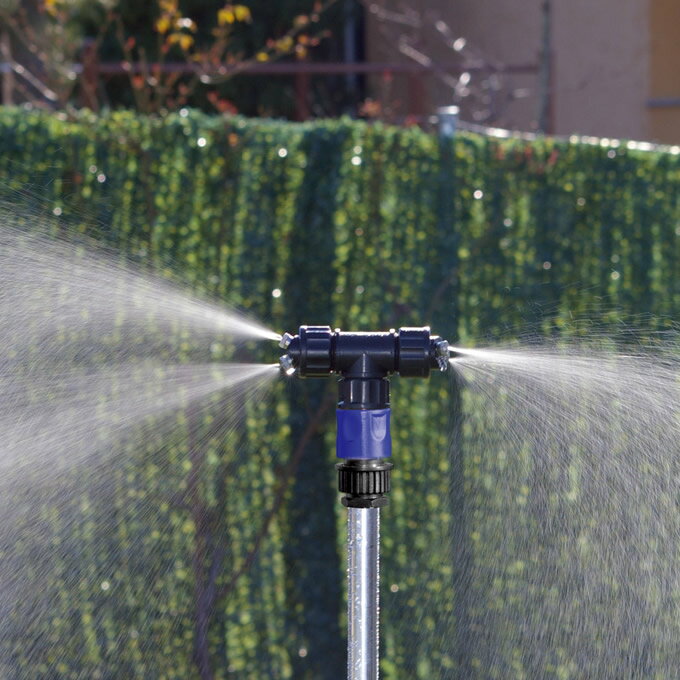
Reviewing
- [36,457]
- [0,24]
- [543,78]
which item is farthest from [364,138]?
[0,24]

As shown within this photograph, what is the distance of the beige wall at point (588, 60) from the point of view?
763 centimetres

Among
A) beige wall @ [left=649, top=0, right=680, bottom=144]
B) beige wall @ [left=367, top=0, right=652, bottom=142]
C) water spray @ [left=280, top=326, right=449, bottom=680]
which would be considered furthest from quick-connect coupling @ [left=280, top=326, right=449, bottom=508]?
beige wall @ [left=649, top=0, right=680, bottom=144]

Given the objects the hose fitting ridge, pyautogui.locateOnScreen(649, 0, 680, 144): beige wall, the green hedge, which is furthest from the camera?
pyautogui.locateOnScreen(649, 0, 680, 144): beige wall

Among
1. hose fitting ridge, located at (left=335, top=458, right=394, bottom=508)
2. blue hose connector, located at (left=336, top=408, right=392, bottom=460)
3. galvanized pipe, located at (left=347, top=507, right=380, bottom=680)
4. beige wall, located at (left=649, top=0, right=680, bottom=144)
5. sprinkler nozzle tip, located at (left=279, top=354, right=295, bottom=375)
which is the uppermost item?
beige wall, located at (left=649, top=0, right=680, bottom=144)

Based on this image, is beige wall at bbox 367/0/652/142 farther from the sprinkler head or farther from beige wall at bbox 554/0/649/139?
the sprinkler head

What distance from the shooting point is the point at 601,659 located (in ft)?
11.8

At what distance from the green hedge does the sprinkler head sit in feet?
5.91

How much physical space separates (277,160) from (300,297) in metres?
0.46

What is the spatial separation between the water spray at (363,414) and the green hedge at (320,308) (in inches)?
71.1

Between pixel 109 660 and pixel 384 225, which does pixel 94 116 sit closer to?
pixel 384 225

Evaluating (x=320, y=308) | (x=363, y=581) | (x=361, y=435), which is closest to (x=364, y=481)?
(x=361, y=435)

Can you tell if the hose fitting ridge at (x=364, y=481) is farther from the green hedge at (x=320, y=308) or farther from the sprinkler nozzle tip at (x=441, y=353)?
the green hedge at (x=320, y=308)

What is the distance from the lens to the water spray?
5.62 feet

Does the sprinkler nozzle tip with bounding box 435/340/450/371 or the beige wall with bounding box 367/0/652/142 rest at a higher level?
the beige wall with bounding box 367/0/652/142
